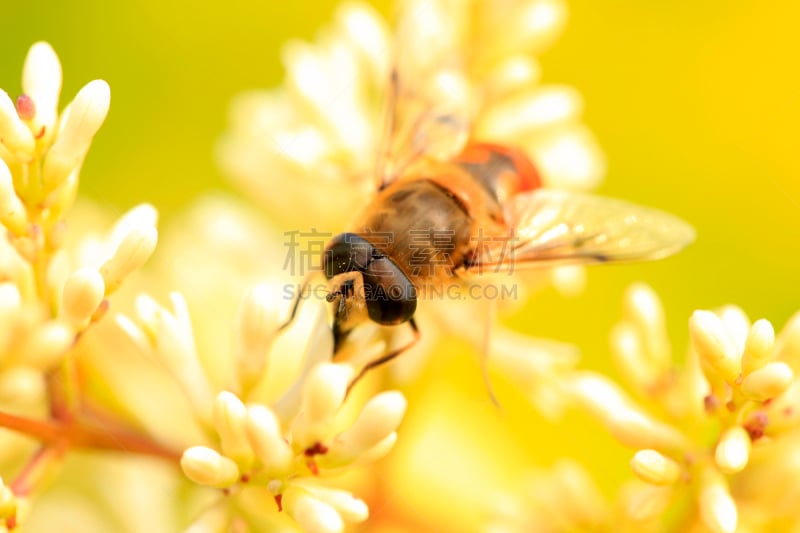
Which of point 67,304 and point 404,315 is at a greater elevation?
point 404,315

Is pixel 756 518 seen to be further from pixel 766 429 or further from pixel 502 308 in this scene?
pixel 502 308

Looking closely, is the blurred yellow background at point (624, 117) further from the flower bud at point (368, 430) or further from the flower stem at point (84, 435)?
the flower bud at point (368, 430)

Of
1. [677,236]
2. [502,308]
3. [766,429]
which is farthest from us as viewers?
[502,308]

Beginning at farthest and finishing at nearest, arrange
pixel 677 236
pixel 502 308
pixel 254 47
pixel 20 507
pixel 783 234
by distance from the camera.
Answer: pixel 254 47 → pixel 783 234 → pixel 502 308 → pixel 677 236 → pixel 20 507

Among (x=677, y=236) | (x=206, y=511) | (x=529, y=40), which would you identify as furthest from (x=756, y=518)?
(x=529, y=40)

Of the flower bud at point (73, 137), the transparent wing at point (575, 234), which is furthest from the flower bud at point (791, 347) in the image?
the flower bud at point (73, 137)

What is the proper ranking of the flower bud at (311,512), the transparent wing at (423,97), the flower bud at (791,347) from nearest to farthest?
the flower bud at (311,512) → the flower bud at (791,347) → the transparent wing at (423,97)


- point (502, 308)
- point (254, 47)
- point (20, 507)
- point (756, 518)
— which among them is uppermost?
point (254, 47)
